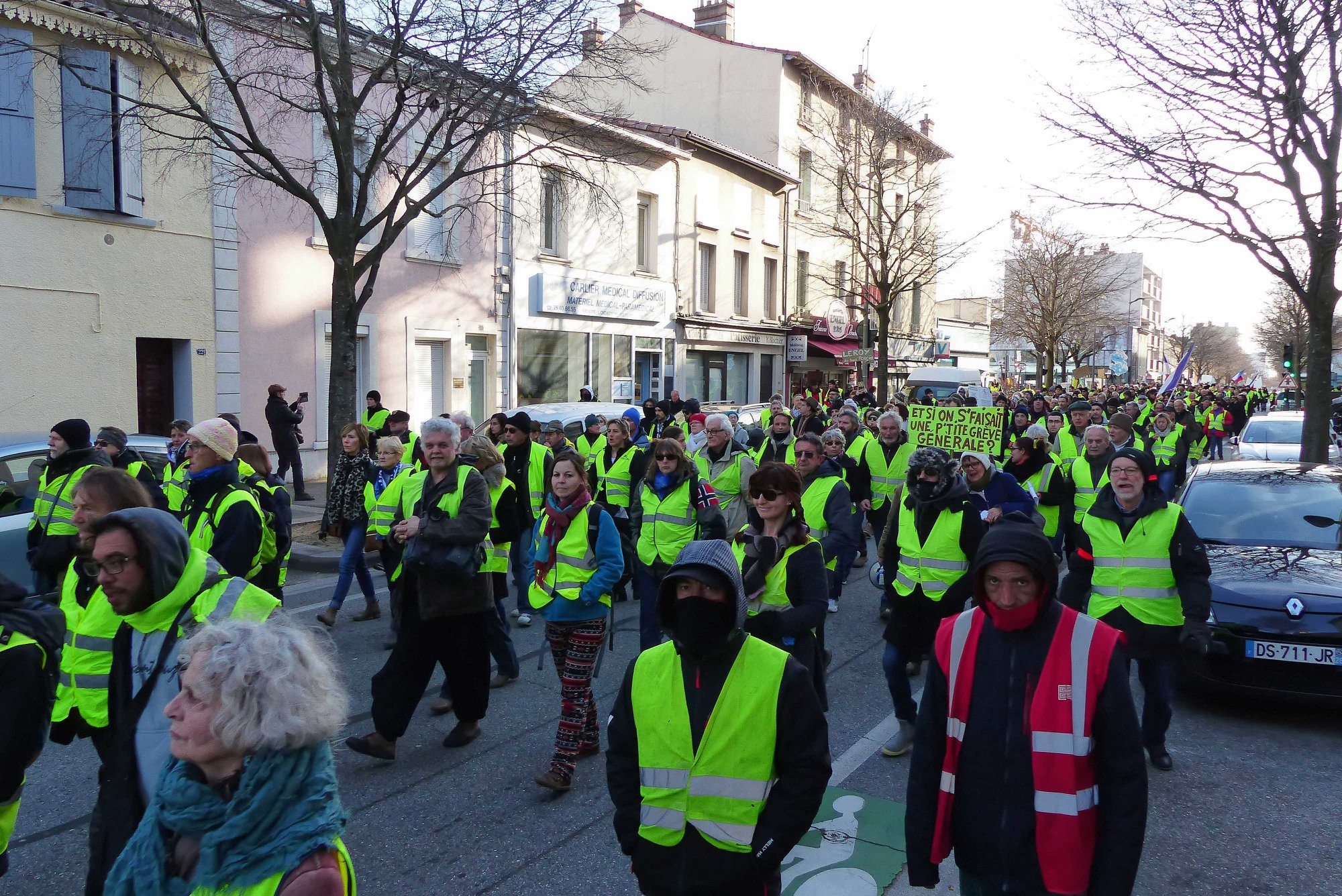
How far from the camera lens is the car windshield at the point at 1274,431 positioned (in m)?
15.4

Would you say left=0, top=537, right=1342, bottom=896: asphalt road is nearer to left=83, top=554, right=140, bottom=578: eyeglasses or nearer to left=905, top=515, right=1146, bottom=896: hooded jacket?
left=905, top=515, right=1146, bottom=896: hooded jacket

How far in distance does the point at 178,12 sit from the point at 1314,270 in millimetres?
14565

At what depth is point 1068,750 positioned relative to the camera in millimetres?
2504

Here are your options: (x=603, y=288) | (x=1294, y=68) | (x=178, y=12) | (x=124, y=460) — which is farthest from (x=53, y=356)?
(x=1294, y=68)

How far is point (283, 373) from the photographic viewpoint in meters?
15.9

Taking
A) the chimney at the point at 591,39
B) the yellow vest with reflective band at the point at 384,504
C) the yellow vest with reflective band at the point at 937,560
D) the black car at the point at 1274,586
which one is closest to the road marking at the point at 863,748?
the yellow vest with reflective band at the point at 937,560

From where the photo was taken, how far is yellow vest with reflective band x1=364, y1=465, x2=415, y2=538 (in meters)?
5.95

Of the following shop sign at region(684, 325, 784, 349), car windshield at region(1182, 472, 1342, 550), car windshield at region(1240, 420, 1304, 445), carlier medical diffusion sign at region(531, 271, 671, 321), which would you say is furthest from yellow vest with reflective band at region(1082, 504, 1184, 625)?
shop sign at region(684, 325, 784, 349)

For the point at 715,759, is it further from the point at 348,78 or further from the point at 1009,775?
the point at 348,78

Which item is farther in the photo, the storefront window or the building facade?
the storefront window

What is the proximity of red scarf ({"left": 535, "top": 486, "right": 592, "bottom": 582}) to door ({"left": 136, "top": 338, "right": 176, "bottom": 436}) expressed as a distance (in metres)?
11.5

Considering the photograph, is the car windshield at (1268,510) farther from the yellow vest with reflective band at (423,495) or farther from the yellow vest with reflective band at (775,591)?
the yellow vest with reflective band at (423,495)

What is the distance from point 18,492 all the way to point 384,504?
3630mm

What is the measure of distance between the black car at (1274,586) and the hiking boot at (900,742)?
1.88m
